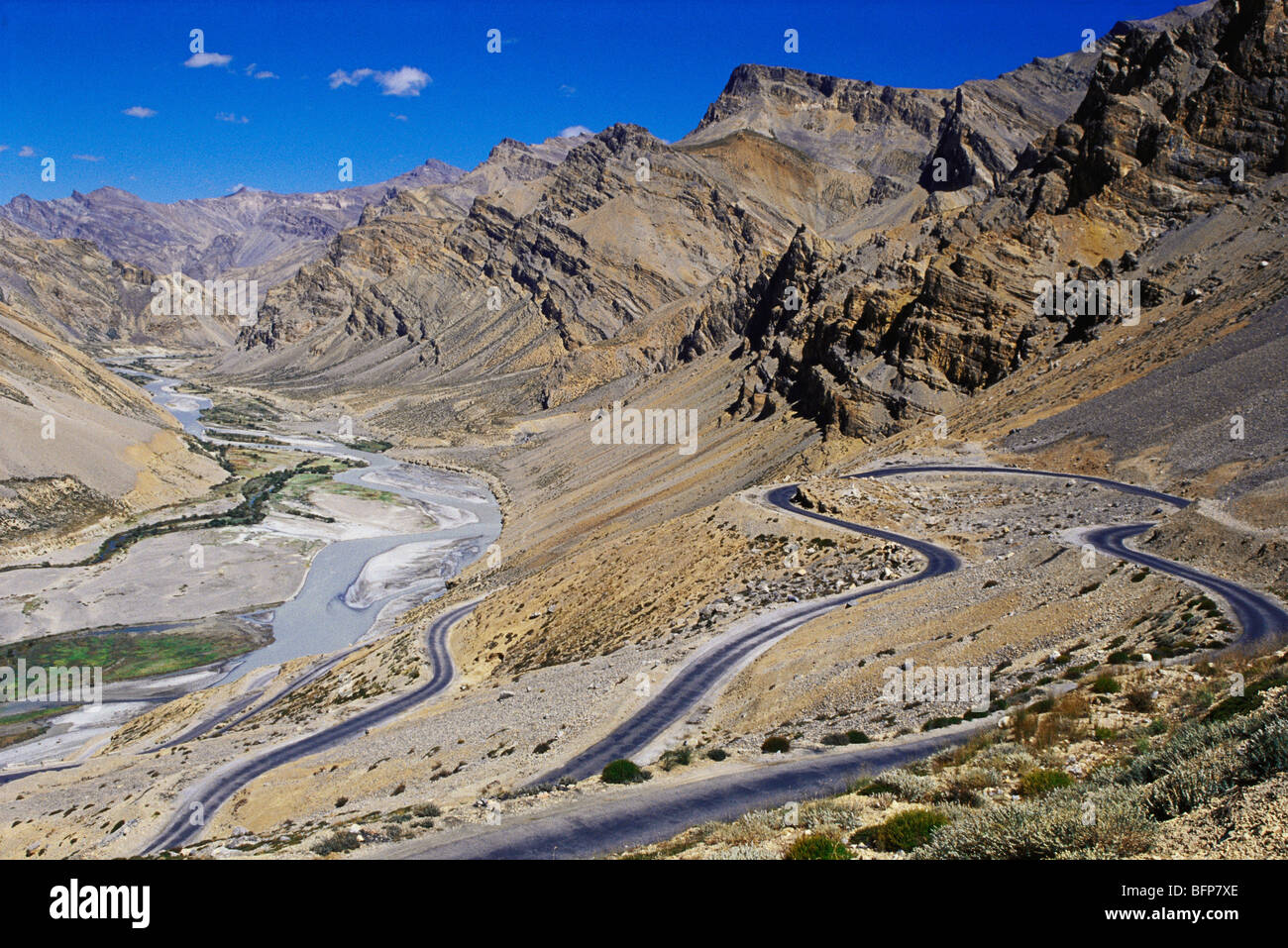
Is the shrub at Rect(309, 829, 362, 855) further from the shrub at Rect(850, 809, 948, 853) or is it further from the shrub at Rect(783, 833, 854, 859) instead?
the shrub at Rect(850, 809, 948, 853)

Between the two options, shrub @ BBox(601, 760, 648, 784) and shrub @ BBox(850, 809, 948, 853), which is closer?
shrub @ BBox(850, 809, 948, 853)

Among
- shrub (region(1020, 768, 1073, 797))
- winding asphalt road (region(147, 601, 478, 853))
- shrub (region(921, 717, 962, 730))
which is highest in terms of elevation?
shrub (region(1020, 768, 1073, 797))

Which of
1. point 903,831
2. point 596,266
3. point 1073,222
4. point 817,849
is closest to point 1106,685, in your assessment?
point 903,831

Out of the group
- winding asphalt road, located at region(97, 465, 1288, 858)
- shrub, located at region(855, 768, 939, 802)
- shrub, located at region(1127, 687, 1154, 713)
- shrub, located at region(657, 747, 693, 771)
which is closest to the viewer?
shrub, located at region(855, 768, 939, 802)

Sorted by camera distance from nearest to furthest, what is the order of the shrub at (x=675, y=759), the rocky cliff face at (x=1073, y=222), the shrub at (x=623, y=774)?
the shrub at (x=623, y=774) < the shrub at (x=675, y=759) < the rocky cliff face at (x=1073, y=222)

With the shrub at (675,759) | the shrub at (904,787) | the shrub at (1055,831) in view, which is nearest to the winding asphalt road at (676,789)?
the shrub at (675,759)

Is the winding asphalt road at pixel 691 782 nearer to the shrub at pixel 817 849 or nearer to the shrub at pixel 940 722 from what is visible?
the shrub at pixel 940 722

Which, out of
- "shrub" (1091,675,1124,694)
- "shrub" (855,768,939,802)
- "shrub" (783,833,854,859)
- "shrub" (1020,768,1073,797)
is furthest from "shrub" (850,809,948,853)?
"shrub" (1091,675,1124,694)

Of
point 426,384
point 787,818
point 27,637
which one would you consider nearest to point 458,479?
point 27,637
